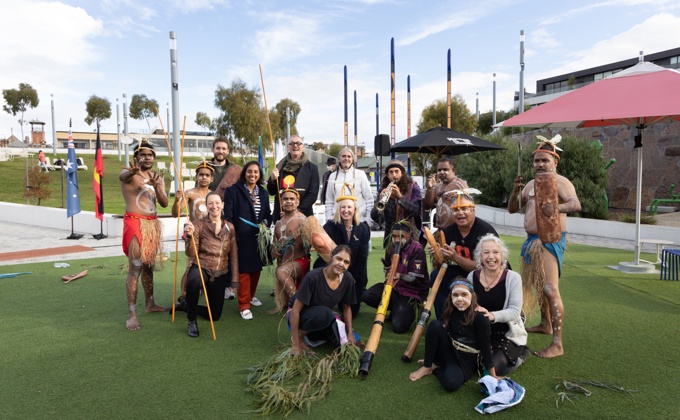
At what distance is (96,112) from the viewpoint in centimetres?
4644

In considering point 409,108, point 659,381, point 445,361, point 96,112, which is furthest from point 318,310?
point 96,112

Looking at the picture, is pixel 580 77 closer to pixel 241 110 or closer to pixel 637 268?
pixel 241 110

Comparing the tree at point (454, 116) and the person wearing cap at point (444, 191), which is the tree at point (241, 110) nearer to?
the tree at point (454, 116)

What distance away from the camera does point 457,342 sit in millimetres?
3232

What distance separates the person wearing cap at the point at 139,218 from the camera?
14.7 ft

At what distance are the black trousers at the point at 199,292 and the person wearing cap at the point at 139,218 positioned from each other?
20.6 inches

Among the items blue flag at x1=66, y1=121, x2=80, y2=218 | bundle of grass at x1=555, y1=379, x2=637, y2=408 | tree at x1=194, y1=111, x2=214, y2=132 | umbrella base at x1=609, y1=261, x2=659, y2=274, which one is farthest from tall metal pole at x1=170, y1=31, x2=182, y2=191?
tree at x1=194, y1=111, x2=214, y2=132

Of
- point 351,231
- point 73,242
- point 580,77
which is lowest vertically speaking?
point 73,242

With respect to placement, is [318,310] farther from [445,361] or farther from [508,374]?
[508,374]

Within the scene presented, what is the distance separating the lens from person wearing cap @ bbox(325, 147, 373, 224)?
536 cm

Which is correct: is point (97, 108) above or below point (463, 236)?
above

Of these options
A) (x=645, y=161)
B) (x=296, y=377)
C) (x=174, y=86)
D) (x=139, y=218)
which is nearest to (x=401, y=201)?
(x=296, y=377)

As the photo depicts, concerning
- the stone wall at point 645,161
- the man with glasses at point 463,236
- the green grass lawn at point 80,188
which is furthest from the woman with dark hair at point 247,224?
the stone wall at point 645,161

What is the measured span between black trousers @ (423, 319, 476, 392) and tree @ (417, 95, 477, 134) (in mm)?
23003
